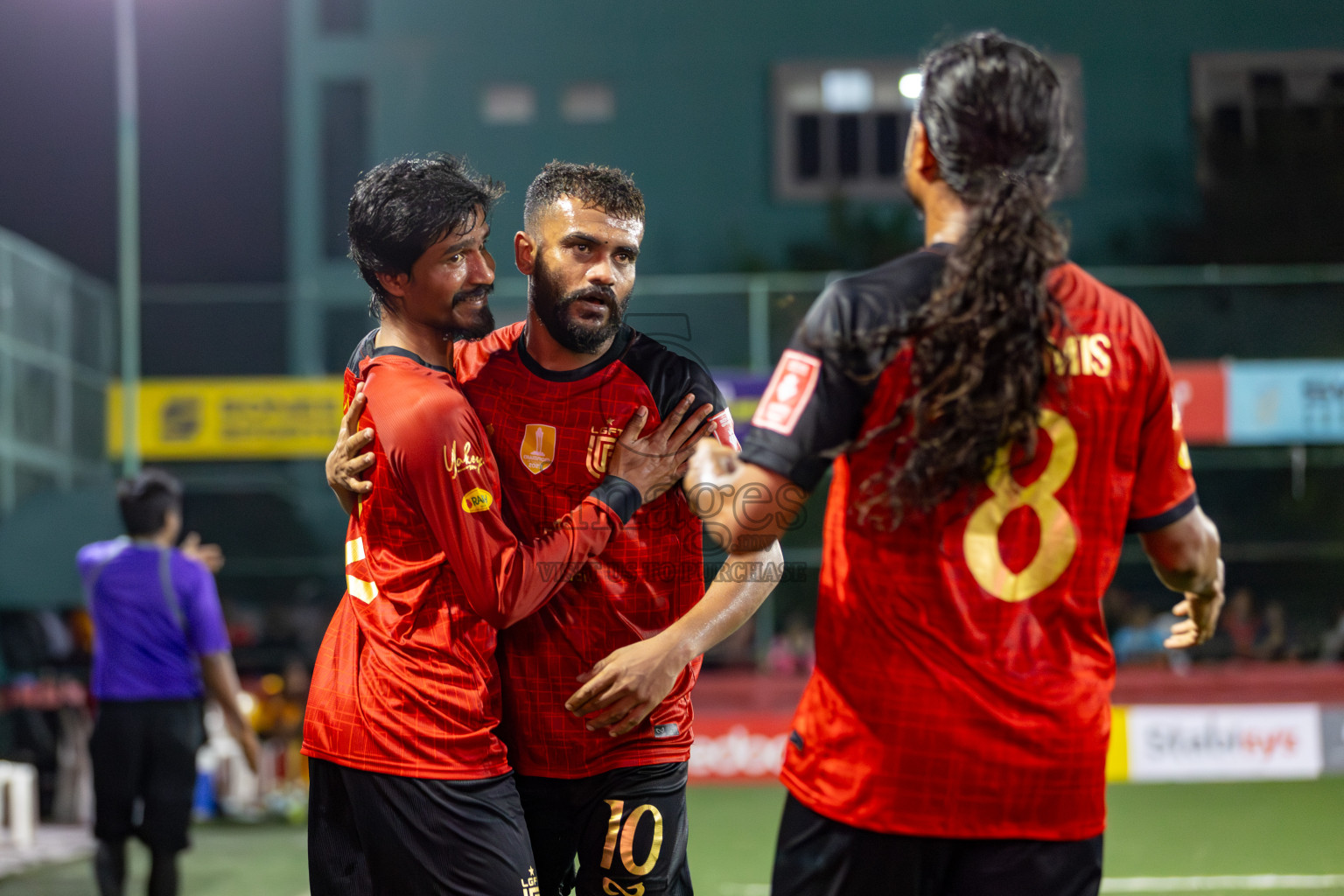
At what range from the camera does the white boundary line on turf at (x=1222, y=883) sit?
7.31 metres

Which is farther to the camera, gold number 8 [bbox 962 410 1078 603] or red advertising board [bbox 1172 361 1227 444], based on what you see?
red advertising board [bbox 1172 361 1227 444]

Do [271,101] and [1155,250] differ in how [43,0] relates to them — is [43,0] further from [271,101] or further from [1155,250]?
[1155,250]

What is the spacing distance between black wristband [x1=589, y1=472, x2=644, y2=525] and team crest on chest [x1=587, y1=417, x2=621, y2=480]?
0.50 feet

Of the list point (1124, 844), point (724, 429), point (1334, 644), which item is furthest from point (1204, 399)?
point (724, 429)

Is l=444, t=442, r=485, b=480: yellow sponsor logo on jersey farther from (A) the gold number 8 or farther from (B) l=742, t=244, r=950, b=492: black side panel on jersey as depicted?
(A) the gold number 8

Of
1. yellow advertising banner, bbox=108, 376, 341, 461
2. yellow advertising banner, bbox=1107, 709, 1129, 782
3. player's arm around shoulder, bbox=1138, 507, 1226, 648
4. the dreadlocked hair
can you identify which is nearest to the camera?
the dreadlocked hair

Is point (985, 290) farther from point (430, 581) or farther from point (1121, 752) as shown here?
point (1121, 752)

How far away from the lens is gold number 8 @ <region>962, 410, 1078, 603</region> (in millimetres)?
2238

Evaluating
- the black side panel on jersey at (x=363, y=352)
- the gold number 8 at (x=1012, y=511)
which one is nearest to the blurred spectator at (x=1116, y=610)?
the black side panel on jersey at (x=363, y=352)

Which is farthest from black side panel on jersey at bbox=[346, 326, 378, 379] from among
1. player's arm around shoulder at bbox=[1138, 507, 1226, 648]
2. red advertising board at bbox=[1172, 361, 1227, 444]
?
red advertising board at bbox=[1172, 361, 1227, 444]

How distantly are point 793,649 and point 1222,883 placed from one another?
22.6 feet

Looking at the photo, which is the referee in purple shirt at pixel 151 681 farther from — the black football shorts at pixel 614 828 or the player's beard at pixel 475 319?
the player's beard at pixel 475 319

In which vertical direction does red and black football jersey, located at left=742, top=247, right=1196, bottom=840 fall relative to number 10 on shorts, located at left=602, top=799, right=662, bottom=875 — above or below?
above

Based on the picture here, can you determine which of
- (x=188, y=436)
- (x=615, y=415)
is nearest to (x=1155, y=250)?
(x=188, y=436)
